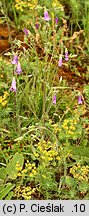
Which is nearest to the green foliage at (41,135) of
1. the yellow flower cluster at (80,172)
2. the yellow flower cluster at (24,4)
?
the yellow flower cluster at (80,172)

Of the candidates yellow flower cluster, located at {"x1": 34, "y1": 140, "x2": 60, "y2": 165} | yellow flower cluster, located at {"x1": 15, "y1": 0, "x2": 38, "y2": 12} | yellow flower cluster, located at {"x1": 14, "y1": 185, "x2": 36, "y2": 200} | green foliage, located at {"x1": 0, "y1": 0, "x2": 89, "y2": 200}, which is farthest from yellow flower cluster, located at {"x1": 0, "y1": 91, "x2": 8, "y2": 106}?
yellow flower cluster, located at {"x1": 15, "y1": 0, "x2": 38, "y2": 12}

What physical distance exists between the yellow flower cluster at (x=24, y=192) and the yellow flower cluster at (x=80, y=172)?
25 cm

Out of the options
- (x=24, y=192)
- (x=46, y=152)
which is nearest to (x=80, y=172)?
(x=46, y=152)

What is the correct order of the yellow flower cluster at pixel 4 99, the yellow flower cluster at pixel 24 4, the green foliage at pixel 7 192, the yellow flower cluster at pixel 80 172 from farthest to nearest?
the yellow flower cluster at pixel 24 4 → the yellow flower cluster at pixel 4 99 → the yellow flower cluster at pixel 80 172 → the green foliage at pixel 7 192

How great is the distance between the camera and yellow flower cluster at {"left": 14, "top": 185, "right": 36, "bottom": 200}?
3315 millimetres

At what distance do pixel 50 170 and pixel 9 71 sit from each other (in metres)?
0.69

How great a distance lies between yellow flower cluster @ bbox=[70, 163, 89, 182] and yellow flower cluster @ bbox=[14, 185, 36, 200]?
0.82ft

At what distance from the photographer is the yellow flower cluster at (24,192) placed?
131 inches

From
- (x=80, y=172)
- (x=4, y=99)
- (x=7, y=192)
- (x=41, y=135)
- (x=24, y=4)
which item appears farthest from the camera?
(x=24, y=4)

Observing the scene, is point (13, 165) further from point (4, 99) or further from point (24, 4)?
point (24, 4)

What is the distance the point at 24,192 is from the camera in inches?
131

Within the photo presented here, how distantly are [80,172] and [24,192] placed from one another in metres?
0.34

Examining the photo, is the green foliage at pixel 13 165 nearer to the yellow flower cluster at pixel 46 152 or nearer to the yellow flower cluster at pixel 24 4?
the yellow flower cluster at pixel 46 152

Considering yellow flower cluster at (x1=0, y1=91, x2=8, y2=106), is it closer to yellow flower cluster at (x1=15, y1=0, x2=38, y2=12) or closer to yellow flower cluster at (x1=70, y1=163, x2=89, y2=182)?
yellow flower cluster at (x1=70, y1=163, x2=89, y2=182)
